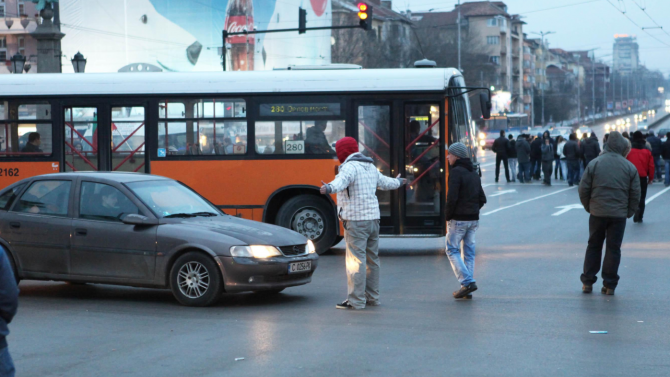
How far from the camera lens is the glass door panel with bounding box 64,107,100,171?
14133 mm

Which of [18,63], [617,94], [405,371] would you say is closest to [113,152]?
[405,371]

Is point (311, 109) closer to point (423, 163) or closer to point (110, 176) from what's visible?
point (423, 163)

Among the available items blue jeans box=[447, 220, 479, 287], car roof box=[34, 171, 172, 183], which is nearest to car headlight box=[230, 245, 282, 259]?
car roof box=[34, 171, 172, 183]

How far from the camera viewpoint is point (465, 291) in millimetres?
9328

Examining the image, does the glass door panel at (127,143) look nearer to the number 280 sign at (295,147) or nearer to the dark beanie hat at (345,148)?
the number 280 sign at (295,147)

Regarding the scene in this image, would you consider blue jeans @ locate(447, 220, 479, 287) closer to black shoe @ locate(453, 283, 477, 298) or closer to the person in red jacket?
black shoe @ locate(453, 283, 477, 298)

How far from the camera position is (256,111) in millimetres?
13750

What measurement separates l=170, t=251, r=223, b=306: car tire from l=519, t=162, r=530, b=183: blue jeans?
950 inches

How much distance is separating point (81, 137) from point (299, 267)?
21.3ft

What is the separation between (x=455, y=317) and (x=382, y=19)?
90495 millimetres

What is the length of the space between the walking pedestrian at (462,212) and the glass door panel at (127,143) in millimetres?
6359

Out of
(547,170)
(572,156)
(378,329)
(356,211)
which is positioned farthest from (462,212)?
(547,170)

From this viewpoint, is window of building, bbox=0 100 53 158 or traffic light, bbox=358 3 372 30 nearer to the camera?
window of building, bbox=0 100 53 158

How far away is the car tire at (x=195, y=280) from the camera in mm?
8914
